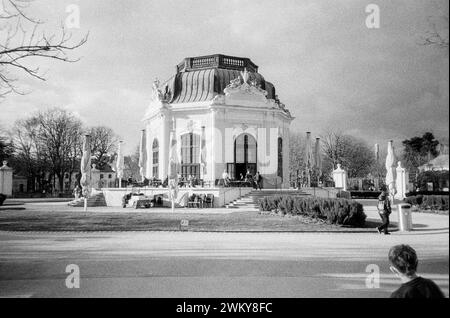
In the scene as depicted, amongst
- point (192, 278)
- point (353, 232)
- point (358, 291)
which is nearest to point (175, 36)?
point (192, 278)

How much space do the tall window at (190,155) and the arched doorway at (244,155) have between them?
2202mm

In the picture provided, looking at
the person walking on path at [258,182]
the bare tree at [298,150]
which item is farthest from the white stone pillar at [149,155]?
the bare tree at [298,150]

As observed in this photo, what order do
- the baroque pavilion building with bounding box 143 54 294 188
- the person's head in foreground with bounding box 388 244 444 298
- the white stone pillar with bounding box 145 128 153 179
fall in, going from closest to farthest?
the person's head in foreground with bounding box 388 244 444 298
the baroque pavilion building with bounding box 143 54 294 188
the white stone pillar with bounding box 145 128 153 179

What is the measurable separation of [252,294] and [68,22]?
3.63m

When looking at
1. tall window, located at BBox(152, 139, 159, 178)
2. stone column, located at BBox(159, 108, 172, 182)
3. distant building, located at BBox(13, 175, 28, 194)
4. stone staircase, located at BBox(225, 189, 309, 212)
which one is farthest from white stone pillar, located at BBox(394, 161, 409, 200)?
tall window, located at BBox(152, 139, 159, 178)

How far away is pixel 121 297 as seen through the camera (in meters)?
3.05

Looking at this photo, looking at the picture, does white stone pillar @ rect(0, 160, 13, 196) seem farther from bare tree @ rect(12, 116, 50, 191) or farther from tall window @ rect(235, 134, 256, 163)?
tall window @ rect(235, 134, 256, 163)

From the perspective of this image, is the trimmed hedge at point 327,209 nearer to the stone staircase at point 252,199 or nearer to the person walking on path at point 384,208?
the person walking on path at point 384,208

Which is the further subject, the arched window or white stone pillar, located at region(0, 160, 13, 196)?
the arched window

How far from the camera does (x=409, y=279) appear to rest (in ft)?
8.00

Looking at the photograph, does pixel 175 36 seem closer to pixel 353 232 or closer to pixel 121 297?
pixel 121 297

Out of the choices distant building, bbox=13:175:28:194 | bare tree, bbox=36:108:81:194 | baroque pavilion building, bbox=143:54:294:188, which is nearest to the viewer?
bare tree, bbox=36:108:81:194

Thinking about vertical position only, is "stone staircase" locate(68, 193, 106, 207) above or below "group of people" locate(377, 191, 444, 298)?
below

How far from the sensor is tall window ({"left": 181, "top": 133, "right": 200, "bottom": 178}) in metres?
19.9
